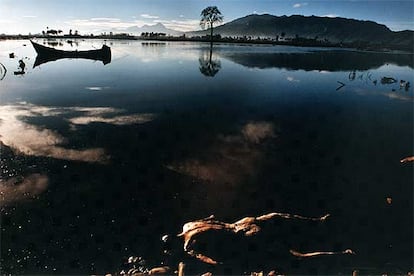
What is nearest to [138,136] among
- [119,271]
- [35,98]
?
[119,271]

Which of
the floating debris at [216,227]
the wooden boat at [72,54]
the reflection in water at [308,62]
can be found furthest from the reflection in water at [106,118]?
the wooden boat at [72,54]

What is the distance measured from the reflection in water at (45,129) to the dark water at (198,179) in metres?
0.12

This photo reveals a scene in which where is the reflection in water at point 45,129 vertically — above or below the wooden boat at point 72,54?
below

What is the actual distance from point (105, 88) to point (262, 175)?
29.2 meters

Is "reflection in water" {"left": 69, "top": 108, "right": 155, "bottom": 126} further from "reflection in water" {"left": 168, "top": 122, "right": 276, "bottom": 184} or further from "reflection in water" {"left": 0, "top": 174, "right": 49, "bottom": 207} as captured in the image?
"reflection in water" {"left": 0, "top": 174, "right": 49, "bottom": 207}

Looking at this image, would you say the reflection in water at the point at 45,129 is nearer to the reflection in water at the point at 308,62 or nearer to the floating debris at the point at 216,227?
the floating debris at the point at 216,227

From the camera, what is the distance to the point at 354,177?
59.6 feet

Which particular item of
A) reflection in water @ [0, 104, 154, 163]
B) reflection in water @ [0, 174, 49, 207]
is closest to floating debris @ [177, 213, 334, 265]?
reflection in water @ [0, 174, 49, 207]

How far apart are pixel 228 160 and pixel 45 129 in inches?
589

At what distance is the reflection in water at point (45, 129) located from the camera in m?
19.2

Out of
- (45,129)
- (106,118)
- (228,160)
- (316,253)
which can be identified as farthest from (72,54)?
(316,253)

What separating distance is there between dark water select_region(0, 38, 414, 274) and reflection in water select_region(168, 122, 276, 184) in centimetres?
12

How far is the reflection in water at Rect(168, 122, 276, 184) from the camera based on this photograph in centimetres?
1719

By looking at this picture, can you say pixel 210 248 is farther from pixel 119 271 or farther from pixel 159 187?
pixel 159 187
